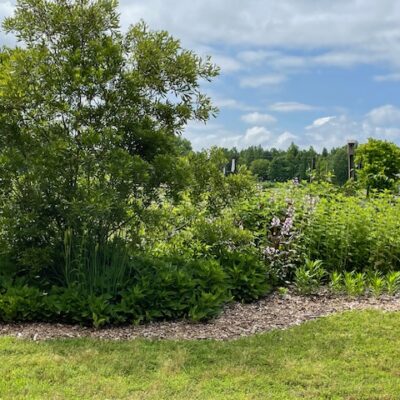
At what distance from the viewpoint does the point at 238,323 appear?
454 centimetres

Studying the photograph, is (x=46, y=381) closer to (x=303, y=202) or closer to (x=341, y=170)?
(x=303, y=202)

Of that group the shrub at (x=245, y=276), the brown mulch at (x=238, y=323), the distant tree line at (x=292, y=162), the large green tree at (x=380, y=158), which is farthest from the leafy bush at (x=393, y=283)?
the distant tree line at (x=292, y=162)

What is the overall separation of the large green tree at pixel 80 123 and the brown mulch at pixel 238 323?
2.38ft

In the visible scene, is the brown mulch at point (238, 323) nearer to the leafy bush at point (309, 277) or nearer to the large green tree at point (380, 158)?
the leafy bush at point (309, 277)

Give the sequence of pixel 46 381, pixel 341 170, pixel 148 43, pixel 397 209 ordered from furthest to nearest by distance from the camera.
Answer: pixel 341 170, pixel 397 209, pixel 148 43, pixel 46 381

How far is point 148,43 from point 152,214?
1476mm

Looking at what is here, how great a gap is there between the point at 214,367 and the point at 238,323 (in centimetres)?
108

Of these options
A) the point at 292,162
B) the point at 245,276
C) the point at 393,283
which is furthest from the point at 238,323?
the point at 292,162

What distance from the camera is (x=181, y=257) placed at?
5.28 metres

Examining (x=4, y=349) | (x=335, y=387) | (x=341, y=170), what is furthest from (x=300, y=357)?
(x=341, y=170)

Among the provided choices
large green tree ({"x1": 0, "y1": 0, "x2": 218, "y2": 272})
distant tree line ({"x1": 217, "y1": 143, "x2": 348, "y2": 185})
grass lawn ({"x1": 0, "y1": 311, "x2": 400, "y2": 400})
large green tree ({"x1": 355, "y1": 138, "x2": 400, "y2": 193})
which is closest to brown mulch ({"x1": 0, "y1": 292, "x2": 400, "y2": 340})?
grass lawn ({"x1": 0, "y1": 311, "x2": 400, "y2": 400})

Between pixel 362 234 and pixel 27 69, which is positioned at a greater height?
pixel 27 69

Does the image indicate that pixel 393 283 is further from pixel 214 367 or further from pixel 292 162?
pixel 292 162

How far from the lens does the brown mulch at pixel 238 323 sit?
4145 millimetres
